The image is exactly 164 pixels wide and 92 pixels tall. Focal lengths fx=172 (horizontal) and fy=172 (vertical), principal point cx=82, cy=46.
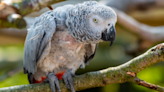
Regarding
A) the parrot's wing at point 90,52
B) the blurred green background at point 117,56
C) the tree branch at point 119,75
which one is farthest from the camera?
the blurred green background at point 117,56

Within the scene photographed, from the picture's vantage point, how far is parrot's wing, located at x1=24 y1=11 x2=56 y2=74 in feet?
4.22

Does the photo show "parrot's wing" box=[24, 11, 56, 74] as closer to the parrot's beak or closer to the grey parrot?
the grey parrot

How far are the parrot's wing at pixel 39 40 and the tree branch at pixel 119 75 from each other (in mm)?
228

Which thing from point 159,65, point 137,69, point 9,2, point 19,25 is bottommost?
point 159,65

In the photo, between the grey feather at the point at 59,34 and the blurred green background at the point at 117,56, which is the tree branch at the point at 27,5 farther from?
the blurred green background at the point at 117,56

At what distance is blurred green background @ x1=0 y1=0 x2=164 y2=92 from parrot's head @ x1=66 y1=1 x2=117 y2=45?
1757 millimetres

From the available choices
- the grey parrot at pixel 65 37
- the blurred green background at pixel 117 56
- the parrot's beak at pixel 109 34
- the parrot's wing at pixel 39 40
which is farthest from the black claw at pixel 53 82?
the blurred green background at pixel 117 56

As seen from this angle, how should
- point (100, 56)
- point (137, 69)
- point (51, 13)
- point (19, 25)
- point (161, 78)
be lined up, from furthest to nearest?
point (100, 56) < point (161, 78) < point (51, 13) < point (19, 25) < point (137, 69)

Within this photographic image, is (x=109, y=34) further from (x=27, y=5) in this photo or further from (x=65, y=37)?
(x=27, y=5)

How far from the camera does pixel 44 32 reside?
4.30 ft

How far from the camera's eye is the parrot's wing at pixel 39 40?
50.7 inches

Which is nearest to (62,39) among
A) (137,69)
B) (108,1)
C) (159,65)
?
(137,69)

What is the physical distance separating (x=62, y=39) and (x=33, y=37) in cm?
22

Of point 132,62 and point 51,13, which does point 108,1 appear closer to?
point 51,13
